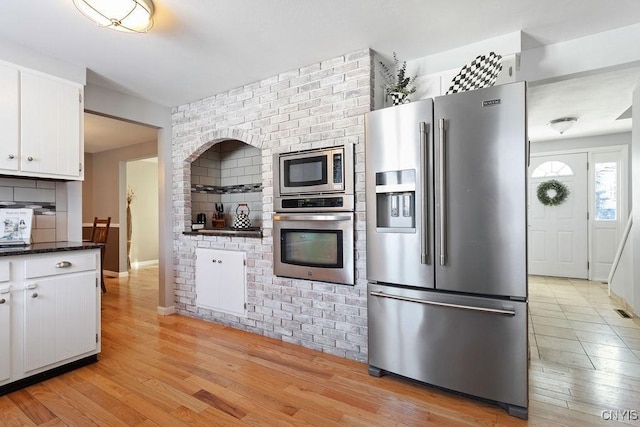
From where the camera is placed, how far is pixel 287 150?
2963 mm

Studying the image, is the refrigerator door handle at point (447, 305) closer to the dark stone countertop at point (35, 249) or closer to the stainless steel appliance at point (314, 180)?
the stainless steel appliance at point (314, 180)

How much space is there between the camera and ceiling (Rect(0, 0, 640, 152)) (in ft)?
6.61

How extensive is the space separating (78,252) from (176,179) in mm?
1593

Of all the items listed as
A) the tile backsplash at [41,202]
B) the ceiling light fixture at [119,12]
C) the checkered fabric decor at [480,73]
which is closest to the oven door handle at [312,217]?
the checkered fabric decor at [480,73]

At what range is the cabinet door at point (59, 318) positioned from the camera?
7.26 ft

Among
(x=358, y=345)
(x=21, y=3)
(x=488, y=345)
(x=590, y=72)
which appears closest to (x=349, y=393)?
(x=358, y=345)

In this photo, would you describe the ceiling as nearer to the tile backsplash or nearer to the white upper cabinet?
the white upper cabinet

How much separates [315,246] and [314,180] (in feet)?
1.86

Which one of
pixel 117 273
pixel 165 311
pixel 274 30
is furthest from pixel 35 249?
pixel 117 273

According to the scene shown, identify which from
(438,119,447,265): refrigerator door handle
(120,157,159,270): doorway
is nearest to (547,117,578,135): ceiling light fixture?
(438,119,447,265): refrigerator door handle

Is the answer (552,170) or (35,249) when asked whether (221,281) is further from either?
(552,170)

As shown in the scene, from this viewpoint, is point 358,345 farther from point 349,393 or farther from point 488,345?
point 488,345

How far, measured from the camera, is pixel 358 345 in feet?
8.40

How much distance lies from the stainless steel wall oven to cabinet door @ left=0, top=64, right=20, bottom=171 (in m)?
1.92
